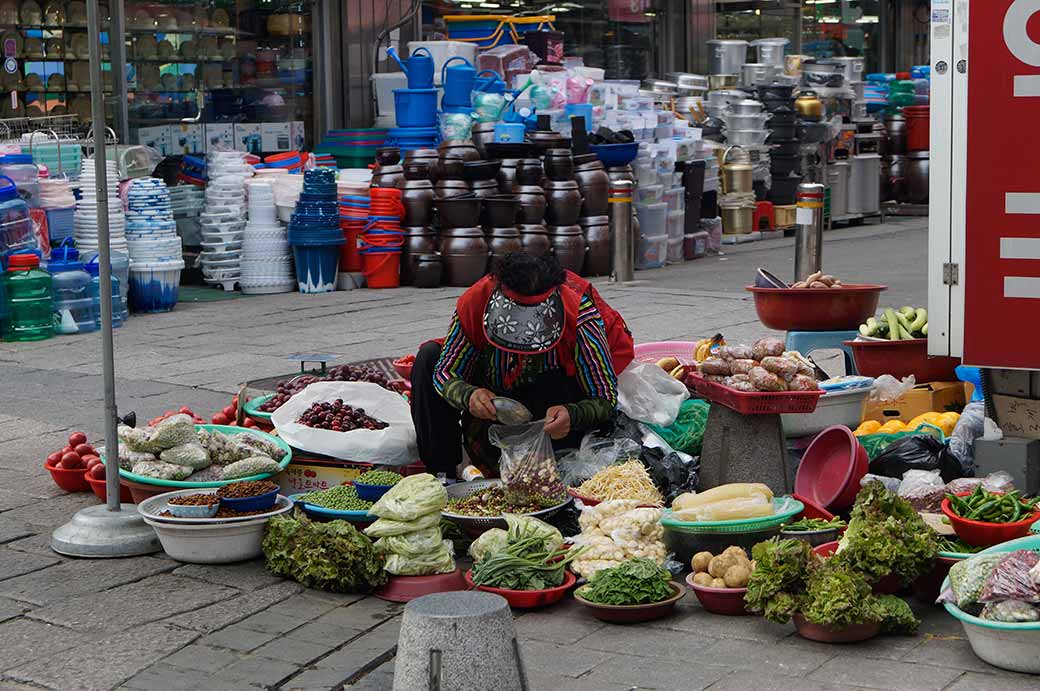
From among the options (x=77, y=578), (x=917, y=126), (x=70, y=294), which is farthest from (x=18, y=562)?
(x=917, y=126)

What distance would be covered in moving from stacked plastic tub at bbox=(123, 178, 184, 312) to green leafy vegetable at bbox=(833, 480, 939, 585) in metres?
8.84

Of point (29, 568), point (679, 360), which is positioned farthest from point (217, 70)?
point (29, 568)

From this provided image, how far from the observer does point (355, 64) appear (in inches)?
667

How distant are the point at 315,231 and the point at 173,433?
307 inches

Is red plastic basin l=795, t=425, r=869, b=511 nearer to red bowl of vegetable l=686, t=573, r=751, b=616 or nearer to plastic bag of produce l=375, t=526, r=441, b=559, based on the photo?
red bowl of vegetable l=686, t=573, r=751, b=616

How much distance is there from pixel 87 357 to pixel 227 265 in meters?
3.75

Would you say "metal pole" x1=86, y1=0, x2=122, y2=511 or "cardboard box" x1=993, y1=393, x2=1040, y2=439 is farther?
"cardboard box" x1=993, y1=393, x2=1040, y2=439

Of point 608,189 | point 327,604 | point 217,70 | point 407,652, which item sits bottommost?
point 327,604

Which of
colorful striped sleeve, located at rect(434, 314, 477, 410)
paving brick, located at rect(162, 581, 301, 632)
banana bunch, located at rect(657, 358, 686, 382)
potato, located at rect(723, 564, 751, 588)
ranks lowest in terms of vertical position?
paving brick, located at rect(162, 581, 301, 632)

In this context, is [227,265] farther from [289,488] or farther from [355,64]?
[289,488]

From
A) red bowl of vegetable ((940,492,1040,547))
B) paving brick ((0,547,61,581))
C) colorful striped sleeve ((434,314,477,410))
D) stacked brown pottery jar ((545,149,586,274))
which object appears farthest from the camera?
stacked brown pottery jar ((545,149,586,274))

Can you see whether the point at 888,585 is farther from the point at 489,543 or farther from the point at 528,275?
the point at 528,275

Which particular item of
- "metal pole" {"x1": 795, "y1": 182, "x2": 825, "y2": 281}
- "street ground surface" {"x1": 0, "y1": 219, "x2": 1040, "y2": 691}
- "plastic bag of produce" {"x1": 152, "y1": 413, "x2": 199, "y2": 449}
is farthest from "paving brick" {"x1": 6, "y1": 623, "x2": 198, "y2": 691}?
"metal pole" {"x1": 795, "y1": 182, "x2": 825, "y2": 281}

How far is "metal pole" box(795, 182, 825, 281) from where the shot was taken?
1164 cm
